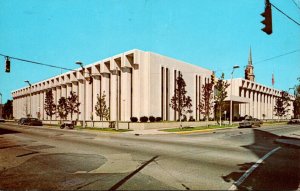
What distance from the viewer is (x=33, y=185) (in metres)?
7.33

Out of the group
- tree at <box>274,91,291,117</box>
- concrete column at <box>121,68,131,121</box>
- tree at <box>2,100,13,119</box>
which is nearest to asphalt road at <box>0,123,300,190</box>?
concrete column at <box>121,68,131,121</box>

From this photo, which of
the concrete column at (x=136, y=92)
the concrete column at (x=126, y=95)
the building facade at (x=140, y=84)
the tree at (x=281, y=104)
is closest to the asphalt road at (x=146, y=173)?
the building facade at (x=140, y=84)

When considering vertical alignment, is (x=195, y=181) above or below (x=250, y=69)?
below

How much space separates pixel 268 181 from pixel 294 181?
774 mm

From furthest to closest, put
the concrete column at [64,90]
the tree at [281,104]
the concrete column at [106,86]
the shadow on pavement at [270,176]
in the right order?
the concrete column at [64,90] → the tree at [281,104] → the concrete column at [106,86] → the shadow on pavement at [270,176]

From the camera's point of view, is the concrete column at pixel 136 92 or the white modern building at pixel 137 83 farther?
the concrete column at pixel 136 92

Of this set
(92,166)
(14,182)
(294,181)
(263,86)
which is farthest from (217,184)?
(263,86)

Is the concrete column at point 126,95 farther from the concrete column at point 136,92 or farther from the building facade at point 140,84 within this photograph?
the concrete column at point 136,92

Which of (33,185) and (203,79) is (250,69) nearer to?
(203,79)

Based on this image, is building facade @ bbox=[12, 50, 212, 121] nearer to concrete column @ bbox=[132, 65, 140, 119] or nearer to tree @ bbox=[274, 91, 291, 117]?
concrete column @ bbox=[132, 65, 140, 119]

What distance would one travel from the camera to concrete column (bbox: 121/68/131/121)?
160ft

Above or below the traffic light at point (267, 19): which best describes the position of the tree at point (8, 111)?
below

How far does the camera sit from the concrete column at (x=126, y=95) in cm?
4888

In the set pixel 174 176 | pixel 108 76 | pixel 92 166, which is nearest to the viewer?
pixel 174 176
